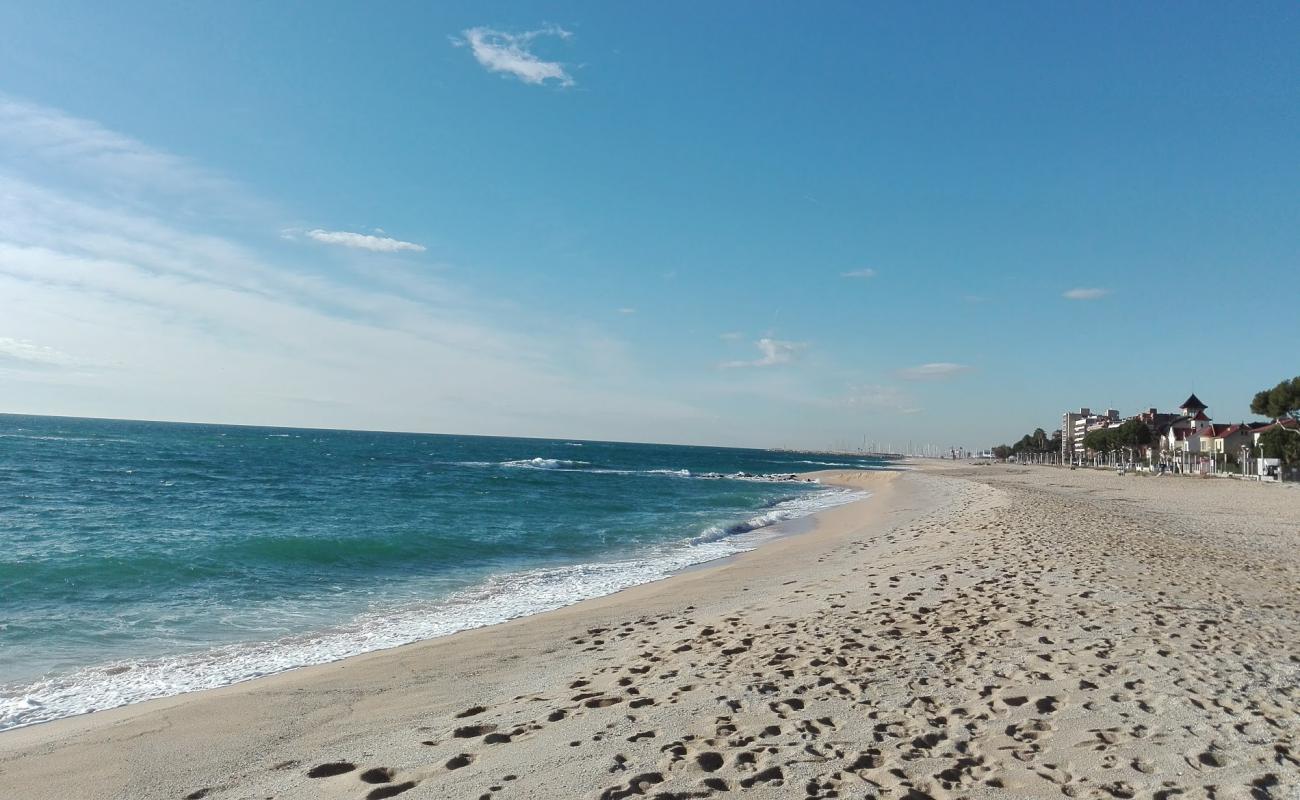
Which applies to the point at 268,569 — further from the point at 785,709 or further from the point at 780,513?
the point at 780,513

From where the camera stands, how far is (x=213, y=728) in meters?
6.64

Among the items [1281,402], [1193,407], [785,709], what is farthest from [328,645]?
[1193,407]

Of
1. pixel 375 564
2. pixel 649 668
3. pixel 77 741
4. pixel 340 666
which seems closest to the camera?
pixel 77 741

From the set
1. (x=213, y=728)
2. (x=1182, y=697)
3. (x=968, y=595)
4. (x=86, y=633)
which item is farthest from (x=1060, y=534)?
(x=86, y=633)

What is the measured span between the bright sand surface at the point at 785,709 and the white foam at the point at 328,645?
0.59 metres

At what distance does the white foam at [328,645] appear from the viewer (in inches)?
310

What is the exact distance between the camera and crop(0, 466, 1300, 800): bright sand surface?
4656 millimetres

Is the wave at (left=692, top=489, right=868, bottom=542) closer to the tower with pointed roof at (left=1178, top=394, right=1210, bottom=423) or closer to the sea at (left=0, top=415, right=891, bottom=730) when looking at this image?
the sea at (left=0, top=415, right=891, bottom=730)

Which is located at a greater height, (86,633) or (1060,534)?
(1060,534)

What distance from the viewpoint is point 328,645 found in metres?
10.1

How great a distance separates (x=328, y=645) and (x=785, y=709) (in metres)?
6.93

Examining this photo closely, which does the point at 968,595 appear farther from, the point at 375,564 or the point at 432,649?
the point at 375,564

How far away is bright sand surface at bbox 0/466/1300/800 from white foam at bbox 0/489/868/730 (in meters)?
0.59

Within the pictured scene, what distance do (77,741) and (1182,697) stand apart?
29.6 ft
